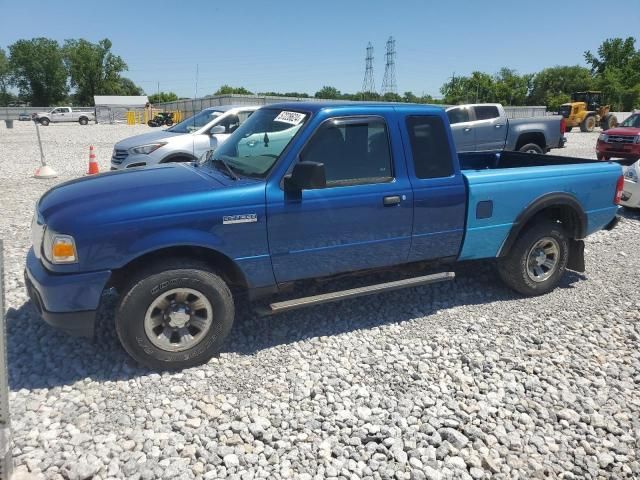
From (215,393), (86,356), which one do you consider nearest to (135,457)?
(215,393)

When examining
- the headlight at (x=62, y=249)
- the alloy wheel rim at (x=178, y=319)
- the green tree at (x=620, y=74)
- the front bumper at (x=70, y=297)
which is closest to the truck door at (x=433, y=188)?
the alloy wheel rim at (x=178, y=319)

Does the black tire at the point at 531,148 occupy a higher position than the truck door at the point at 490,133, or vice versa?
the truck door at the point at 490,133

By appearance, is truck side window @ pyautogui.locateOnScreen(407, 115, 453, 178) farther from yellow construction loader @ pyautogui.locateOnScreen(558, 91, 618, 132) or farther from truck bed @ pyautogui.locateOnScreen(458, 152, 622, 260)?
Answer: yellow construction loader @ pyautogui.locateOnScreen(558, 91, 618, 132)

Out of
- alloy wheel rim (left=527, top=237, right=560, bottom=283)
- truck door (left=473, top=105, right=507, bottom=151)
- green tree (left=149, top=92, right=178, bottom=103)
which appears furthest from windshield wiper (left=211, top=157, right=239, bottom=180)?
green tree (left=149, top=92, right=178, bottom=103)

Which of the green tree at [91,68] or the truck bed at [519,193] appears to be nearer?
the truck bed at [519,193]

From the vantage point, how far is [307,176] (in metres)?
3.62

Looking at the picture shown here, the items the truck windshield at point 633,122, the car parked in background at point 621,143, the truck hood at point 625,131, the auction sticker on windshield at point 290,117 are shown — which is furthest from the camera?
the truck windshield at point 633,122

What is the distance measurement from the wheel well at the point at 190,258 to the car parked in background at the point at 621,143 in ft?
52.9

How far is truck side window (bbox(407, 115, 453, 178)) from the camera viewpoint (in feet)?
14.3

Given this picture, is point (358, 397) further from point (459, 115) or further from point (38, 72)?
point (38, 72)

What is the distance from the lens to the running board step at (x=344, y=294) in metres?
3.87

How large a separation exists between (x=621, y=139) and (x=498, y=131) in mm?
5109

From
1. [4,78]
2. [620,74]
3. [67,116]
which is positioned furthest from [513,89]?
[4,78]

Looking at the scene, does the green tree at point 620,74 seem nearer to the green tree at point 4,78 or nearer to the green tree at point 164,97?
the green tree at point 164,97
